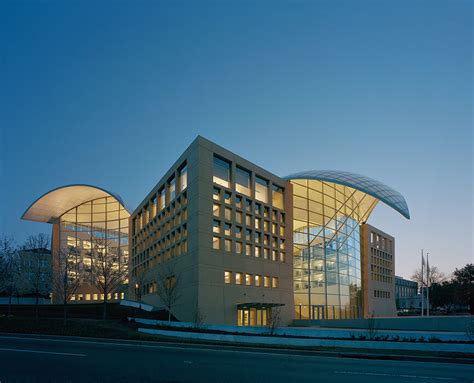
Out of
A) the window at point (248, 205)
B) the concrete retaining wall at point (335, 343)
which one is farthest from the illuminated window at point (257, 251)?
the concrete retaining wall at point (335, 343)

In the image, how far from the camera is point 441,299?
3625 inches

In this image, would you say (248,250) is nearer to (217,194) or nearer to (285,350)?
(217,194)

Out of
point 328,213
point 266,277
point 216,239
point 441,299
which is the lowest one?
point 441,299

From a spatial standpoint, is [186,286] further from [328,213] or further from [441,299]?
[441,299]

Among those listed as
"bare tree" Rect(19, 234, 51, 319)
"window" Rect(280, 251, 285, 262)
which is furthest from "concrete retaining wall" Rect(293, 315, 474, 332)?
"bare tree" Rect(19, 234, 51, 319)

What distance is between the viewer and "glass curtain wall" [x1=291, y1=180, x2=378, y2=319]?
55.1 meters

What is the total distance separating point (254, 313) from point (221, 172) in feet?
50.5

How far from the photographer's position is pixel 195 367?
1431 centimetres

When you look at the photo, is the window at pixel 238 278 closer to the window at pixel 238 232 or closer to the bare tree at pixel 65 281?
the window at pixel 238 232

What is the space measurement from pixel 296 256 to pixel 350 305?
13147 millimetres

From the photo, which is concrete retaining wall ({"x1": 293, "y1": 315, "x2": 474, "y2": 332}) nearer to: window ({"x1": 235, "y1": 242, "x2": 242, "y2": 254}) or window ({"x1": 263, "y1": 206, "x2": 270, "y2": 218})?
window ({"x1": 235, "y1": 242, "x2": 242, "y2": 254})

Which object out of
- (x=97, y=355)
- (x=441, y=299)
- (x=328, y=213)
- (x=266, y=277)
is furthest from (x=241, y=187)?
(x=441, y=299)

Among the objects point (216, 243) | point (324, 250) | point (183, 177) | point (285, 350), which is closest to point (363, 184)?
point (324, 250)

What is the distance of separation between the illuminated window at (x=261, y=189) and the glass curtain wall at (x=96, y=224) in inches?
1806
